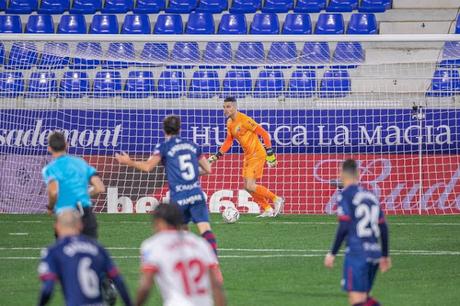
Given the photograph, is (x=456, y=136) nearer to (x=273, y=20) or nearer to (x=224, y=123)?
(x=224, y=123)

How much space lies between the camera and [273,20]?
25.8m

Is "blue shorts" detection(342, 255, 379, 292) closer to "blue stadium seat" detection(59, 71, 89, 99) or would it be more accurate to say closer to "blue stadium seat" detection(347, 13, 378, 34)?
"blue stadium seat" detection(59, 71, 89, 99)

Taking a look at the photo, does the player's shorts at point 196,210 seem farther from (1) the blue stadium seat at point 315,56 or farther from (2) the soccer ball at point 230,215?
(1) the blue stadium seat at point 315,56

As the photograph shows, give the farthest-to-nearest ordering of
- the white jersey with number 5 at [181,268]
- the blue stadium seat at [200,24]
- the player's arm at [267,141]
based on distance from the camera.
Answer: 1. the blue stadium seat at [200,24]
2. the player's arm at [267,141]
3. the white jersey with number 5 at [181,268]

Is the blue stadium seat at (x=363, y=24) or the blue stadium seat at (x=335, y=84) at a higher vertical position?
the blue stadium seat at (x=363, y=24)

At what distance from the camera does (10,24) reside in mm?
26359

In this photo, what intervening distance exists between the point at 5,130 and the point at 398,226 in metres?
7.97

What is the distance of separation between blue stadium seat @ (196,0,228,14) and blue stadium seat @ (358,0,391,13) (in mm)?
3365

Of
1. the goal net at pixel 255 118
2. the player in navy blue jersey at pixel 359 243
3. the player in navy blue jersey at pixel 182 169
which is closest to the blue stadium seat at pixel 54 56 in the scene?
the goal net at pixel 255 118

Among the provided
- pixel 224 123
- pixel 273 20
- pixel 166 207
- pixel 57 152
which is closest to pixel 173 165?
pixel 57 152

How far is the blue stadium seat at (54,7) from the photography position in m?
27.0

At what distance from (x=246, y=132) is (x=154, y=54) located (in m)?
3.51

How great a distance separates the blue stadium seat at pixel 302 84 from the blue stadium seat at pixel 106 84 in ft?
11.7

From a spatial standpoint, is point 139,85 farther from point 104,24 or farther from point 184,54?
point 104,24
